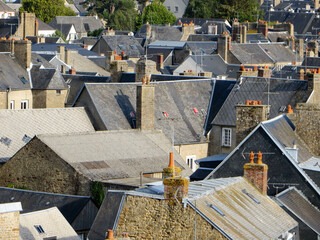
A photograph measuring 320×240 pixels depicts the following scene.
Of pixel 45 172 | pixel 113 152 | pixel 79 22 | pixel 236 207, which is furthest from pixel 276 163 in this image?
pixel 79 22

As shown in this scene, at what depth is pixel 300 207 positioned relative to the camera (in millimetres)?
30172

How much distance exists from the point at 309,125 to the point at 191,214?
12.8m

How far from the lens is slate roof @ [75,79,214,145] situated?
48.8 m

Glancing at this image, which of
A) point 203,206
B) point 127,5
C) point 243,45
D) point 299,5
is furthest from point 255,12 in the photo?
point 203,206

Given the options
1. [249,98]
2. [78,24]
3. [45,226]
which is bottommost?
[78,24]

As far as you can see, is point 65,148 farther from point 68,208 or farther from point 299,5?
point 299,5

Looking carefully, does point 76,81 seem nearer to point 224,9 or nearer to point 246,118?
point 246,118

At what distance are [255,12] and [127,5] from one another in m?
19.1

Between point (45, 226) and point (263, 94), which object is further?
point (263, 94)

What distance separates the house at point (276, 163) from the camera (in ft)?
101

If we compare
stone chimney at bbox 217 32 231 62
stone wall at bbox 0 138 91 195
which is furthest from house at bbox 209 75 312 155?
stone chimney at bbox 217 32 231 62

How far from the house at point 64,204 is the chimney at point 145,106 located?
9.58m

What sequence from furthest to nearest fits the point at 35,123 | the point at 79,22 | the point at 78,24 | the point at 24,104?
the point at 79,22 < the point at 78,24 < the point at 24,104 < the point at 35,123

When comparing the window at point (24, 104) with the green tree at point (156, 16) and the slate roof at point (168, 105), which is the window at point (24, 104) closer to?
the slate roof at point (168, 105)
